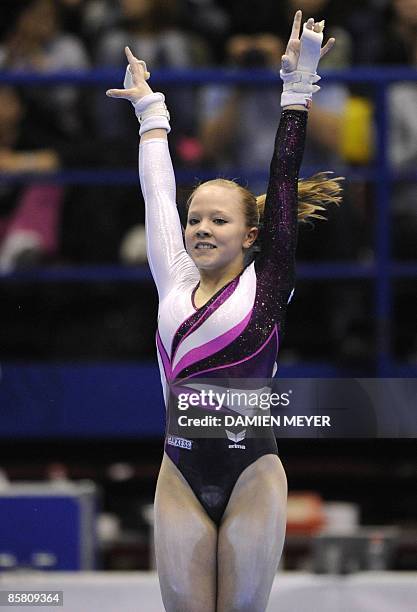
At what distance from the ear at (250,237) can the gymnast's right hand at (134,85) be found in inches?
16.3

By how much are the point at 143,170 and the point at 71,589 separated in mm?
1329

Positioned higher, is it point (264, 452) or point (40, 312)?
point (40, 312)

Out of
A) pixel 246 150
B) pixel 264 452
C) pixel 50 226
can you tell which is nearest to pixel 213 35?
pixel 246 150

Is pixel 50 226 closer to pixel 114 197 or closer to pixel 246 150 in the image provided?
pixel 114 197

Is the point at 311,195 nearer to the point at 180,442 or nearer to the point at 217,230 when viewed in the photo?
the point at 217,230

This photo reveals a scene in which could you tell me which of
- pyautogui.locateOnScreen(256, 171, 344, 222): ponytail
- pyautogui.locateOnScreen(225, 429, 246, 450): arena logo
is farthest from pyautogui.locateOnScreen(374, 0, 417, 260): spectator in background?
pyautogui.locateOnScreen(225, 429, 246, 450): arena logo

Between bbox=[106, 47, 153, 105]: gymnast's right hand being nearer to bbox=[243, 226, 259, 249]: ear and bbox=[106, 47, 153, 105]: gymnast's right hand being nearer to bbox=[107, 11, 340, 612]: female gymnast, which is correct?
bbox=[107, 11, 340, 612]: female gymnast

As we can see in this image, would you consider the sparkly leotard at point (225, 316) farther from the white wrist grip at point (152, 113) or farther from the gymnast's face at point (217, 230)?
the white wrist grip at point (152, 113)

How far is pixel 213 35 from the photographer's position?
4984mm

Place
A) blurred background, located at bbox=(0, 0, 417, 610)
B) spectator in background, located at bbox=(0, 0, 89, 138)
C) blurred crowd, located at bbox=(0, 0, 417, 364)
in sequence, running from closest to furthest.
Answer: blurred background, located at bbox=(0, 0, 417, 610), blurred crowd, located at bbox=(0, 0, 417, 364), spectator in background, located at bbox=(0, 0, 89, 138)

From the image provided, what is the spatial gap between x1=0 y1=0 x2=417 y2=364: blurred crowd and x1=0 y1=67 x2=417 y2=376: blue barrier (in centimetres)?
8

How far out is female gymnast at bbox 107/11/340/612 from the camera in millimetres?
2436

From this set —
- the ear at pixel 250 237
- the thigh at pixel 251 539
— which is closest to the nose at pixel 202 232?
the ear at pixel 250 237

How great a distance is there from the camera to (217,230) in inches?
101
